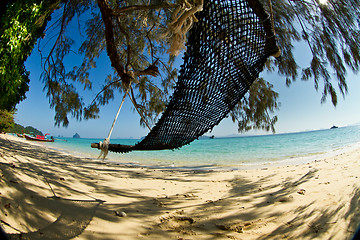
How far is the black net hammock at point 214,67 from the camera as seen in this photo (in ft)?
3.60

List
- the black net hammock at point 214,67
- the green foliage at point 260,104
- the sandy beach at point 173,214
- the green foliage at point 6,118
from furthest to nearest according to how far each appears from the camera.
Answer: the green foliage at point 6,118, the green foliage at point 260,104, the black net hammock at point 214,67, the sandy beach at point 173,214

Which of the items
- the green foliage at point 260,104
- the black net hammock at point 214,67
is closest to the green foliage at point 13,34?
the black net hammock at point 214,67

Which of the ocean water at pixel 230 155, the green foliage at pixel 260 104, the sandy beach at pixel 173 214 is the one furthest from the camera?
the ocean water at pixel 230 155

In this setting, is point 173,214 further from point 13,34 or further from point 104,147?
point 13,34

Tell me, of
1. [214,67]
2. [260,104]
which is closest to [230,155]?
[260,104]

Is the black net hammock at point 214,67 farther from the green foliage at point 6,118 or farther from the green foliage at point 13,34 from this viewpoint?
the green foliage at point 6,118

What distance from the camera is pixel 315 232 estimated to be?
0.96 metres

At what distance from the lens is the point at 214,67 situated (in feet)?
4.07

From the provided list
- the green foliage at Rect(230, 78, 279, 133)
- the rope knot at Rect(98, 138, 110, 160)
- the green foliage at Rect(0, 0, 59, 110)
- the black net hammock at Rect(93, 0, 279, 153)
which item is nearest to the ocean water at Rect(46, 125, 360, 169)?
the green foliage at Rect(230, 78, 279, 133)

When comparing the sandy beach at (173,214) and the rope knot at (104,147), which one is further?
the rope knot at (104,147)

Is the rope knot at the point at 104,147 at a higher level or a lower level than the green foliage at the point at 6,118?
lower

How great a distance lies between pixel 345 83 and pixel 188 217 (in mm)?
1877

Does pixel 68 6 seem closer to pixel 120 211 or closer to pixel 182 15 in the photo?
pixel 182 15

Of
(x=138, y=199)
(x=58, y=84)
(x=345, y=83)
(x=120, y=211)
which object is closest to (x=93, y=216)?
(x=120, y=211)
